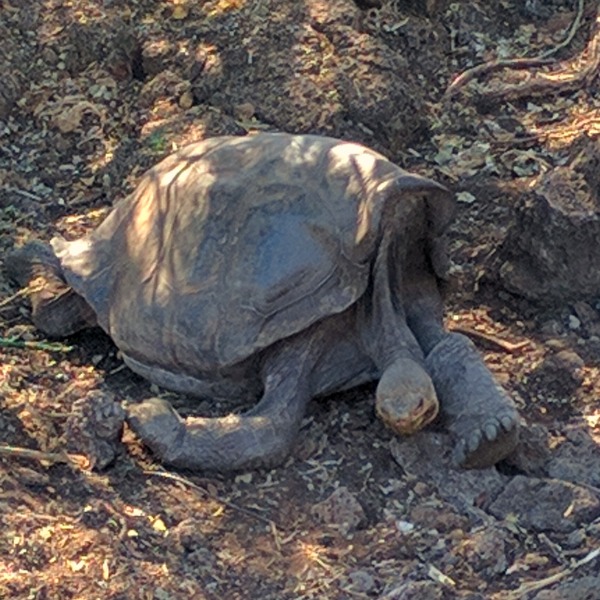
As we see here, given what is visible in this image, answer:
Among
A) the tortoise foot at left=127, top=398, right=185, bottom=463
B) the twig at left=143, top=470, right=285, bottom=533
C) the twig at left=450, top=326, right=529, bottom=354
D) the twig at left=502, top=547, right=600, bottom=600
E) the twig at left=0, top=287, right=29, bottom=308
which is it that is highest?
the tortoise foot at left=127, top=398, right=185, bottom=463

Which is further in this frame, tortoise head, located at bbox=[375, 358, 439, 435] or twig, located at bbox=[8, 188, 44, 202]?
twig, located at bbox=[8, 188, 44, 202]

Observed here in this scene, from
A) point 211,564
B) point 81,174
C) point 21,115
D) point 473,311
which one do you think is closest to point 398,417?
point 211,564

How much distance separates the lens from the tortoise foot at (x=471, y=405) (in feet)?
13.4

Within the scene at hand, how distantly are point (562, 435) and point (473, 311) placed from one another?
78cm

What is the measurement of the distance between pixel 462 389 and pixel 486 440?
24 centimetres

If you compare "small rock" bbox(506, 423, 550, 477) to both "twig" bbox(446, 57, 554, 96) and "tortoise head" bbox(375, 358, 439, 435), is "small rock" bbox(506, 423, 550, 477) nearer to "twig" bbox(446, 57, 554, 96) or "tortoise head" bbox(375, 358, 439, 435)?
"tortoise head" bbox(375, 358, 439, 435)

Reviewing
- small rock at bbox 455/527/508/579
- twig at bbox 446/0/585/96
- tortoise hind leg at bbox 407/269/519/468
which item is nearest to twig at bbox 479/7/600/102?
twig at bbox 446/0/585/96

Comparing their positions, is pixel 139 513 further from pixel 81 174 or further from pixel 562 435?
pixel 81 174

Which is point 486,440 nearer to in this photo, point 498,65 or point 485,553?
point 485,553

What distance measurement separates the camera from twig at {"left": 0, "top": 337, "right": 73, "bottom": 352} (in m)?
4.67

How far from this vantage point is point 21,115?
605cm

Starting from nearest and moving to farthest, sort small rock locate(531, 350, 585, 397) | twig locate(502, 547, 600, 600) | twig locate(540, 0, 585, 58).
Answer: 1. twig locate(502, 547, 600, 600)
2. small rock locate(531, 350, 585, 397)
3. twig locate(540, 0, 585, 58)

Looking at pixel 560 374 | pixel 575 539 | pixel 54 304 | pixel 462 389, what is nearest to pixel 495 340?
pixel 560 374

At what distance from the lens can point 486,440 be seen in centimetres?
407
